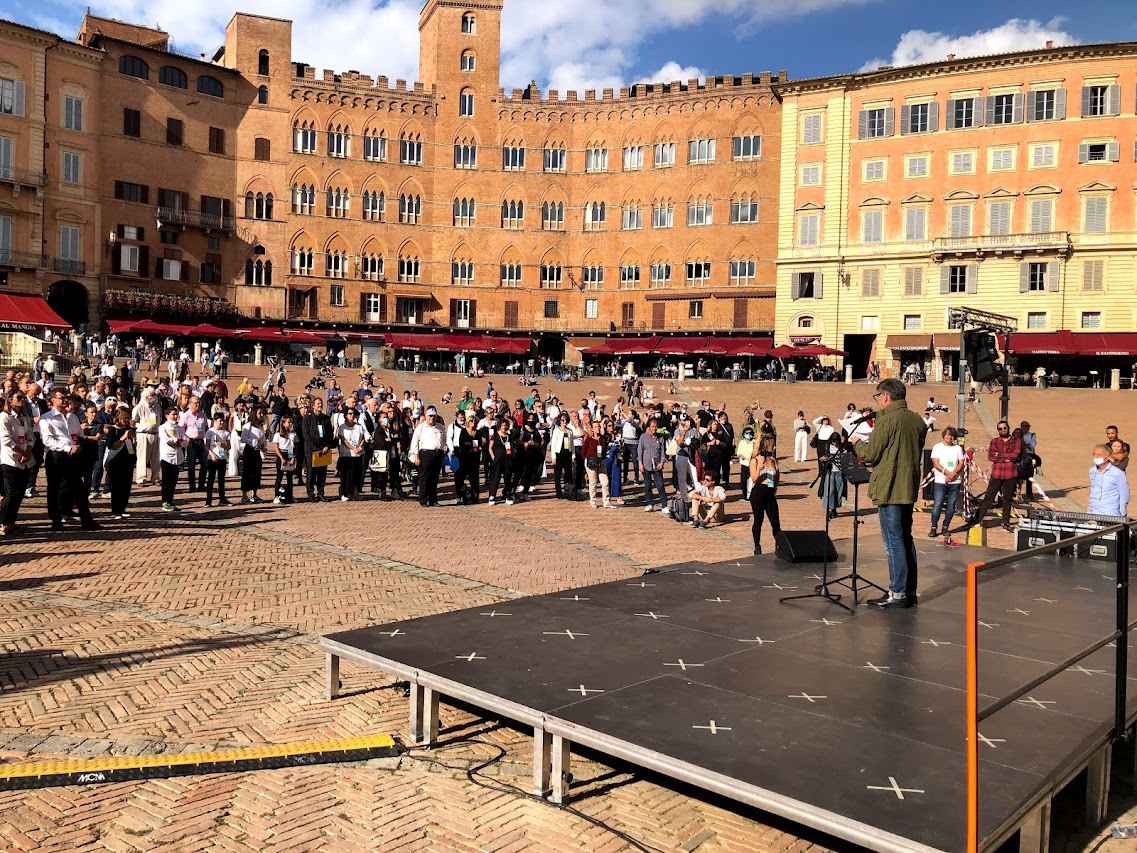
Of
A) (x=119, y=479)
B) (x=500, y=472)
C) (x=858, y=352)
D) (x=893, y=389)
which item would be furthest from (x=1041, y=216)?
(x=119, y=479)

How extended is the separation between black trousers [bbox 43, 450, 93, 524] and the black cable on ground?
8690 millimetres

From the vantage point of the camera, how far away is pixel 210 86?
5591 cm

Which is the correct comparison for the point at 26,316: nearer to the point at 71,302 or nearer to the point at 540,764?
the point at 71,302

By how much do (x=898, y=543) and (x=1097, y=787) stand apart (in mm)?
2984

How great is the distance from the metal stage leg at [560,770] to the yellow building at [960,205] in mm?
47897

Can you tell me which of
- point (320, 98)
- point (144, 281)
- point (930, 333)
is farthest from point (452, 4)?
point (930, 333)

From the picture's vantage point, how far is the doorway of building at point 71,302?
167 feet

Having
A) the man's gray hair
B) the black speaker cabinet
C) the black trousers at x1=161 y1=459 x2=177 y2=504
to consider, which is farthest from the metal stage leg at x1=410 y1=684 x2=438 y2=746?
the black trousers at x1=161 y1=459 x2=177 y2=504

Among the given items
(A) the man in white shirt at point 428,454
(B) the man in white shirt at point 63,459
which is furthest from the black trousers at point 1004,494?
(B) the man in white shirt at point 63,459

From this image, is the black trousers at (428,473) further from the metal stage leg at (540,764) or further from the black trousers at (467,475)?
the metal stage leg at (540,764)

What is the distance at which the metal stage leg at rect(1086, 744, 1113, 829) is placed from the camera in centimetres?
514

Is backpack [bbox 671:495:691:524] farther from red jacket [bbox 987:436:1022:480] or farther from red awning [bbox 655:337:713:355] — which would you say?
red awning [bbox 655:337:713:355]

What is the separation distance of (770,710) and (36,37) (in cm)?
5596

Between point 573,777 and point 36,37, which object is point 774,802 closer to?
point 573,777
